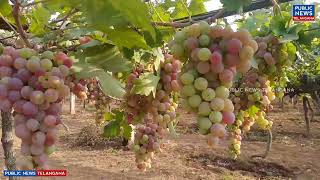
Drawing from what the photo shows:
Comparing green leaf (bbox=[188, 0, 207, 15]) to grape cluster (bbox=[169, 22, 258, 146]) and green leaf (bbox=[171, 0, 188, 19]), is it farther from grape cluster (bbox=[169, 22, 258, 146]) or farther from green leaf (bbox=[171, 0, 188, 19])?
grape cluster (bbox=[169, 22, 258, 146])

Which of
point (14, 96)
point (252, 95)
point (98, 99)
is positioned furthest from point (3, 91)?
point (98, 99)

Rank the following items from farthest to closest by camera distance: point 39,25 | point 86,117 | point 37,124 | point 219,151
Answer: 1. point 86,117
2. point 219,151
3. point 39,25
4. point 37,124

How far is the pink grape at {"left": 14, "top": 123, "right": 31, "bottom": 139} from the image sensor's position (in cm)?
107

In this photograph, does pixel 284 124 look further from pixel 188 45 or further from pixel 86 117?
pixel 188 45

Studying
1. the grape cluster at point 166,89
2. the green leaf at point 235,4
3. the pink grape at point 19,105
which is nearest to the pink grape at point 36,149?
the pink grape at point 19,105

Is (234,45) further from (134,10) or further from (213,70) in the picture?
(134,10)

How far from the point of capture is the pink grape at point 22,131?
1.07 meters

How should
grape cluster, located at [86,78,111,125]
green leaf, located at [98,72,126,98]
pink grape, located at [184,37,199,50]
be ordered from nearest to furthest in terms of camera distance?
pink grape, located at [184,37,199,50] < green leaf, located at [98,72,126,98] < grape cluster, located at [86,78,111,125]

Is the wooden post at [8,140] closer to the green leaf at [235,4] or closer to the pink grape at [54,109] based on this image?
the pink grape at [54,109]

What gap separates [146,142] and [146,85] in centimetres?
103

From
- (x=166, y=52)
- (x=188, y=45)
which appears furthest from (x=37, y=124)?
(x=166, y=52)

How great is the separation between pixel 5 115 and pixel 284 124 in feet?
38.1

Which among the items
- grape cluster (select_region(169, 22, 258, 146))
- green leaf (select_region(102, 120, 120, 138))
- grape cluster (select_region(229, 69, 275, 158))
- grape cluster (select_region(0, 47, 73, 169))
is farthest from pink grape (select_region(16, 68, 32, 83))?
green leaf (select_region(102, 120, 120, 138))

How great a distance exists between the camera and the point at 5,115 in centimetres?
282
